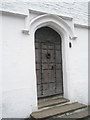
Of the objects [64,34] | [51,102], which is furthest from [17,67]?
[64,34]

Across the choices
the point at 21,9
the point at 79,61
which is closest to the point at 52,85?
the point at 79,61

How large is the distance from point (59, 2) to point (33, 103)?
3.48 metres

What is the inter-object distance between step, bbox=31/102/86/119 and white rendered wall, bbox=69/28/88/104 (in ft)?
1.35

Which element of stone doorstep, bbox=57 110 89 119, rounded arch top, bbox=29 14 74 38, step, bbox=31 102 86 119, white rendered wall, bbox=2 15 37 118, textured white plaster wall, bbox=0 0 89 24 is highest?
textured white plaster wall, bbox=0 0 89 24

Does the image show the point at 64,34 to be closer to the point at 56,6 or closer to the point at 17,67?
the point at 56,6

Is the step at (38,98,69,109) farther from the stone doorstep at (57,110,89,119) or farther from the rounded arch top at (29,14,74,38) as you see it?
the rounded arch top at (29,14,74,38)

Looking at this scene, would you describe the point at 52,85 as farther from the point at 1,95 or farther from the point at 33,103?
the point at 1,95

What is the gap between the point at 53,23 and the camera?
5.24 m

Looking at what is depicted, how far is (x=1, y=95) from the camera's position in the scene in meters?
4.18

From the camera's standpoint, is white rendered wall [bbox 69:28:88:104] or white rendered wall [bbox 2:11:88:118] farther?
white rendered wall [bbox 69:28:88:104]

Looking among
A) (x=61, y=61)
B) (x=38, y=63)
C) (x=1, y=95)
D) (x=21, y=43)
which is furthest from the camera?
(x=61, y=61)

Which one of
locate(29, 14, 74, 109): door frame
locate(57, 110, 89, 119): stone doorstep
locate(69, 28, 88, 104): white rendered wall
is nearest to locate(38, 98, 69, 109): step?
locate(29, 14, 74, 109): door frame

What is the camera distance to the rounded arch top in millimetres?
4805

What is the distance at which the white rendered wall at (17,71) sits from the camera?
429 centimetres
